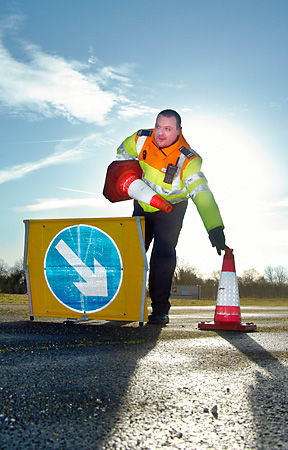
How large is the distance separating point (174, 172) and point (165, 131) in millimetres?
511

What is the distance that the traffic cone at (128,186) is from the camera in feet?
17.5

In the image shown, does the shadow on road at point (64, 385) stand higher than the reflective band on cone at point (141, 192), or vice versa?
the reflective band on cone at point (141, 192)

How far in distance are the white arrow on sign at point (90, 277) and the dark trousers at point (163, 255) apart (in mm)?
736

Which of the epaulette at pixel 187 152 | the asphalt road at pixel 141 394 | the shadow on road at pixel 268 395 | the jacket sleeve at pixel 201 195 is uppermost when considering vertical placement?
the epaulette at pixel 187 152

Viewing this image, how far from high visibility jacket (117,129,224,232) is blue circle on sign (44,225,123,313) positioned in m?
0.89

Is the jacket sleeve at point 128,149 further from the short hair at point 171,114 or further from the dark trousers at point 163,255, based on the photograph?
the dark trousers at point 163,255

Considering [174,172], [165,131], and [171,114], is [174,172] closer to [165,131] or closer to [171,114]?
[165,131]

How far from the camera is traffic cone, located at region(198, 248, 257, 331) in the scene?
15.6 ft

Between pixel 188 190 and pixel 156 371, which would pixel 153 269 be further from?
pixel 156 371

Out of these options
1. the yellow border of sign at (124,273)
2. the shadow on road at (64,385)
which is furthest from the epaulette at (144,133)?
the shadow on road at (64,385)

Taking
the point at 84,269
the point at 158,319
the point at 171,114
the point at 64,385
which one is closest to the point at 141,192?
the point at 171,114

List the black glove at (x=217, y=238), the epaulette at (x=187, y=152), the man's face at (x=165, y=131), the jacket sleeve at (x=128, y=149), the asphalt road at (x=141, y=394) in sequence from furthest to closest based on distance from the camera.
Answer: the jacket sleeve at (x=128, y=149) → the man's face at (x=165, y=131) → the epaulette at (x=187, y=152) → the black glove at (x=217, y=238) → the asphalt road at (x=141, y=394)

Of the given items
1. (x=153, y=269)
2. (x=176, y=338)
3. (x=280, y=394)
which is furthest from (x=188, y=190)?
(x=280, y=394)

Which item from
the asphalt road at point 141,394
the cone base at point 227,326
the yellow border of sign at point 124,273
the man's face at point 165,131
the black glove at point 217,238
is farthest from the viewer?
the man's face at point 165,131
